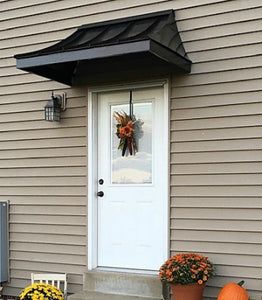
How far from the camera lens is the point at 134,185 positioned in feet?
16.1

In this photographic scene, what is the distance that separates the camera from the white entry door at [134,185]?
4734 mm

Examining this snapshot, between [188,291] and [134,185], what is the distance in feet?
4.04

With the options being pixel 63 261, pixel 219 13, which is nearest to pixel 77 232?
pixel 63 261

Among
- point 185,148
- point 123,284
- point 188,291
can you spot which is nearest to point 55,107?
point 185,148

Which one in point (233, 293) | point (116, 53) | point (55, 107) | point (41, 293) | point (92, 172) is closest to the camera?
point (233, 293)

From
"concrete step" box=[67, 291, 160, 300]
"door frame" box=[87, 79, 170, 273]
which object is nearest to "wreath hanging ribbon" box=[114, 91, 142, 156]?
"door frame" box=[87, 79, 170, 273]

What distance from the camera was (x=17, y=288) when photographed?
5.46m

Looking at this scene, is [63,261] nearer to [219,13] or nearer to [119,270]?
[119,270]

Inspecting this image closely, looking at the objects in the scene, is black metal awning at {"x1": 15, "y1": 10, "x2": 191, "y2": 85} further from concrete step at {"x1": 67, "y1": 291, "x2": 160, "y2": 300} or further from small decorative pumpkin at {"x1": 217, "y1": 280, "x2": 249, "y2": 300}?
concrete step at {"x1": 67, "y1": 291, "x2": 160, "y2": 300}

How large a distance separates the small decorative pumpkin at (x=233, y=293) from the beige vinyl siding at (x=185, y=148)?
24cm

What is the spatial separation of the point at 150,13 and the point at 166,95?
0.81m

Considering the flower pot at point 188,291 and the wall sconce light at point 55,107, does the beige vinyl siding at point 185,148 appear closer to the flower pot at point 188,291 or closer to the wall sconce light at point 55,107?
the wall sconce light at point 55,107

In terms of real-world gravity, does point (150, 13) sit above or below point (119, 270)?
above

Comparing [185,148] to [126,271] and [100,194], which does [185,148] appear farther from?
[126,271]
